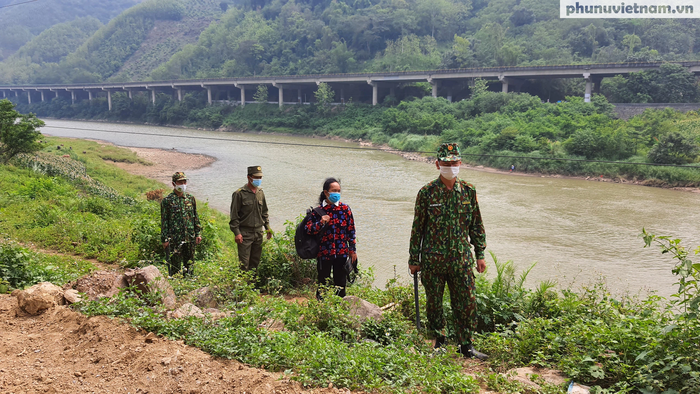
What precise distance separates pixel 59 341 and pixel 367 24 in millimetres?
74662

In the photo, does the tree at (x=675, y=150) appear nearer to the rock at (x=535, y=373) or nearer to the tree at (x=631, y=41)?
the rock at (x=535, y=373)

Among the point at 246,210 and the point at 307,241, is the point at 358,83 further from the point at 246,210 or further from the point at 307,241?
the point at 307,241

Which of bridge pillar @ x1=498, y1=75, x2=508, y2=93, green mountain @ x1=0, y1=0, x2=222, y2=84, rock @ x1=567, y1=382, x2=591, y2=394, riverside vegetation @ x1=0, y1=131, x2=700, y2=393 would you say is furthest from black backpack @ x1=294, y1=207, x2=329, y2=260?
green mountain @ x1=0, y1=0, x2=222, y2=84

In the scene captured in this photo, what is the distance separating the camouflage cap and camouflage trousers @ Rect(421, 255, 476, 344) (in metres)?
0.86

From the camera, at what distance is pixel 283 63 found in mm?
78812

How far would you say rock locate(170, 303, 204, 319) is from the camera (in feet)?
14.3

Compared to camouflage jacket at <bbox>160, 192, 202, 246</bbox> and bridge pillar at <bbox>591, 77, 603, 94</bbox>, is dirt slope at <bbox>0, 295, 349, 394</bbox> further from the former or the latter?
bridge pillar at <bbox>591, 77, 603, 94</bbox>

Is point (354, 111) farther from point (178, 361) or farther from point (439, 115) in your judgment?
point (178, 361)

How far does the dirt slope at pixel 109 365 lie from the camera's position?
3.38 meters

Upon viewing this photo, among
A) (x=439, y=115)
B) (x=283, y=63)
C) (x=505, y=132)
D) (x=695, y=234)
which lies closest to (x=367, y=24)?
(x=283, y=63)

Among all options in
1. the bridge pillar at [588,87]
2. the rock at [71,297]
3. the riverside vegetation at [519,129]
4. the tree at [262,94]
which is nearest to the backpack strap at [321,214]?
the rock at [71,297]

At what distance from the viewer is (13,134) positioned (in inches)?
602

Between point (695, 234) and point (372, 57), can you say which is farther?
point (372, 57)

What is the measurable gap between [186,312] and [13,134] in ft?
47.1
